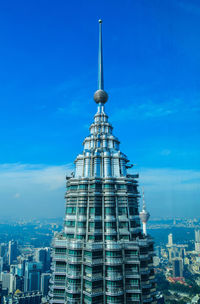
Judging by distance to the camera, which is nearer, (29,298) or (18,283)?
(29,298)

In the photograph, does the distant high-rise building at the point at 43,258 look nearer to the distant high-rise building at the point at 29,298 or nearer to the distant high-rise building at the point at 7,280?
the distant high-rise building at the point at 7,280

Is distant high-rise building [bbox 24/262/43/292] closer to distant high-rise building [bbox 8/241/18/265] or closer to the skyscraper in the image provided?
distant high-rise building [bbox 8/241/18/265]

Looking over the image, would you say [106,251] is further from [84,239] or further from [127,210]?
[127,210]

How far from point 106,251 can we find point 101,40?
40.5 m

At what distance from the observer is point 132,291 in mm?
27500

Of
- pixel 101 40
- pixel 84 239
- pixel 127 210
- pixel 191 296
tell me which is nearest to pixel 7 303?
pixel 84 239

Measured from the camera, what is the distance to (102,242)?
29.0 metres

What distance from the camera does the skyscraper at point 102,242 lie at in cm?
2759

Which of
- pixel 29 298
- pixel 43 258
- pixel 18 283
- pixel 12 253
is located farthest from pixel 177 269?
pixel 12 253

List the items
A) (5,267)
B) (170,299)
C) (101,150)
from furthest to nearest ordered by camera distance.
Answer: (5,267), (170,299), (101,150)

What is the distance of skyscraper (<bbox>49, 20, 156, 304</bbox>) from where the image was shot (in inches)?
1086

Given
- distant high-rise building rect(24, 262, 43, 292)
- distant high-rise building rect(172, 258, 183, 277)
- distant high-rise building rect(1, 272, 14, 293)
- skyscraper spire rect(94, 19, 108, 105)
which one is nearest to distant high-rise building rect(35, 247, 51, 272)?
distant high-rise building rect(24, 262, 43, 292)

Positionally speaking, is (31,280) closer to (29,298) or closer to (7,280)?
(7,280)

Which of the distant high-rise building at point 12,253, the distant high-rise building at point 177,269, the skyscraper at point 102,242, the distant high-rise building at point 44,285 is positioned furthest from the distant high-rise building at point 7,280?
the distant high-rise building at point 177,269
